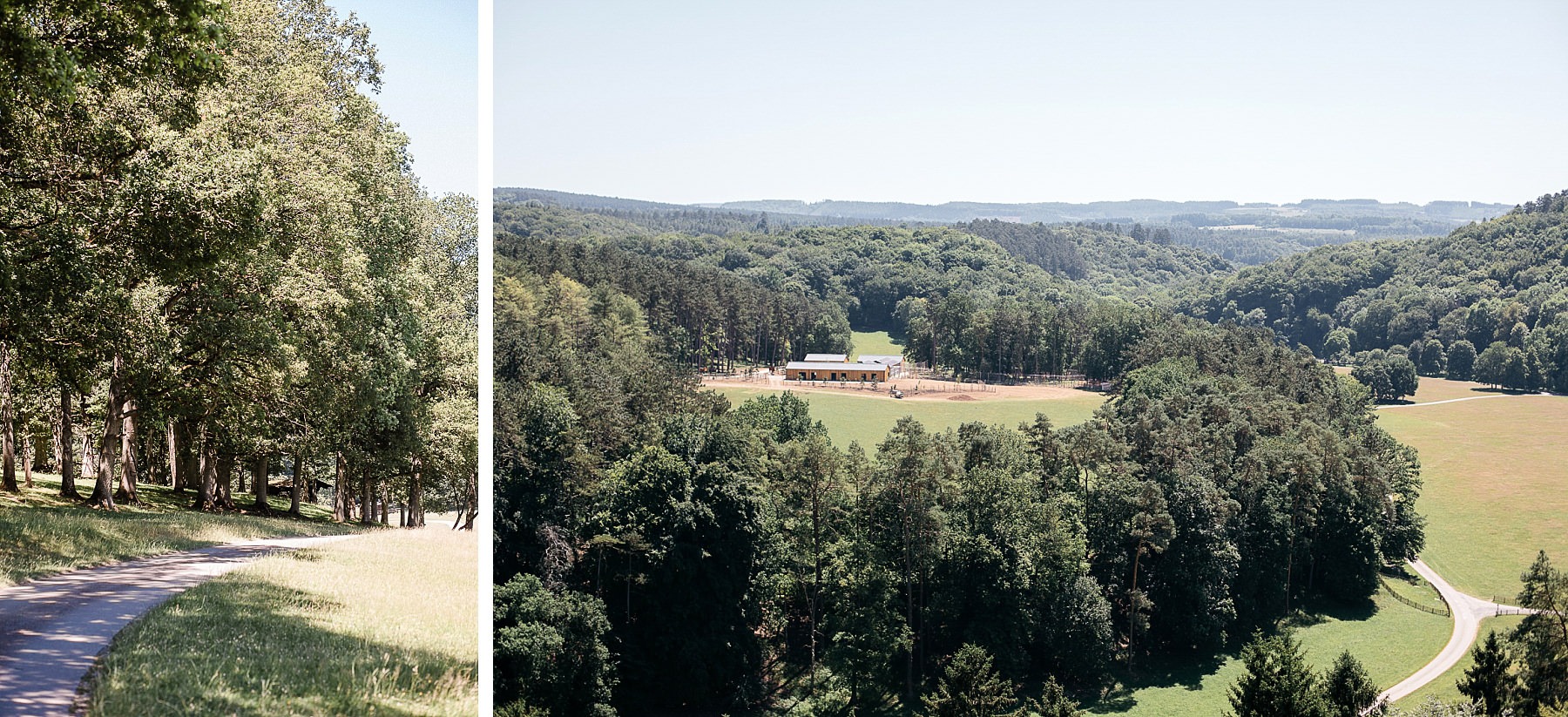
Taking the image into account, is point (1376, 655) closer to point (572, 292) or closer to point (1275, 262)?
point (1275, 262)

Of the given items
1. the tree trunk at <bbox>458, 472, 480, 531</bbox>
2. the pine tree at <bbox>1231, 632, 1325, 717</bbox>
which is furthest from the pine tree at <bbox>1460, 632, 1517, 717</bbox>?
the tree trunk at <bbox>458, 472, 480, 531</bbox>

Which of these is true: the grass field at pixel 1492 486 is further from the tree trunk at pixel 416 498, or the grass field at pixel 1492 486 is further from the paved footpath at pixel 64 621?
the paved footpath at pixel 64 621

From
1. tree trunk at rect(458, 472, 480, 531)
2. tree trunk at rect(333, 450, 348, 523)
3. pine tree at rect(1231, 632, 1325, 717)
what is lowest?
pine tree at rect(1231, 632, 1325, 717)

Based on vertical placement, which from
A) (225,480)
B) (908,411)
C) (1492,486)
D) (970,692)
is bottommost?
(970,692)

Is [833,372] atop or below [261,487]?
atop

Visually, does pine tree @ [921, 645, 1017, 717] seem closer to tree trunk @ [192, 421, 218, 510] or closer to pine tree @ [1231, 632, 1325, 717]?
pine tree @ [1231, 632, 1325, 717]

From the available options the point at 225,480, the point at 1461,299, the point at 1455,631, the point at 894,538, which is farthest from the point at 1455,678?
the point at 225,480

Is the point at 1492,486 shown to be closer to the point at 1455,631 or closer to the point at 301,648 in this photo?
the point at 1455,631
